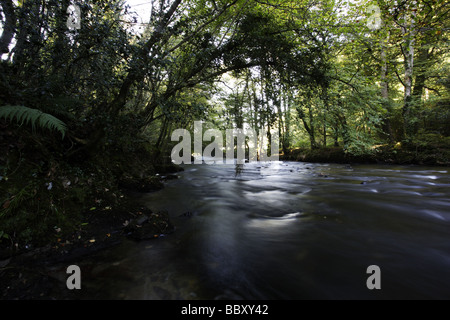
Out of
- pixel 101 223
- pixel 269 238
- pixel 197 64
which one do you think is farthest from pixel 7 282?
A: pixel 197 64

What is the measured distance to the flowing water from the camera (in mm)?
1838

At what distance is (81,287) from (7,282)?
560 millimetres

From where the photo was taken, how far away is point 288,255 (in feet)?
8.15

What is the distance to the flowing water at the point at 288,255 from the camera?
6.03 ft

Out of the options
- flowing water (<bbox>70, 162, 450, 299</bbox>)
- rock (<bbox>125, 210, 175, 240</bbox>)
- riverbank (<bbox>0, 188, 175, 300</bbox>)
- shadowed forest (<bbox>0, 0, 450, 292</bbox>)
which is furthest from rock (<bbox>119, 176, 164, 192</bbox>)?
rock (<bbox>125, 210, 175, 240</bbox>)

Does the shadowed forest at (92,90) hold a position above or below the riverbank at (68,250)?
above

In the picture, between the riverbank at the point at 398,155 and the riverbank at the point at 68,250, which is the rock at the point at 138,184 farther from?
the riverbank at the point at 398,155

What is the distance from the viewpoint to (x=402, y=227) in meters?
3.15

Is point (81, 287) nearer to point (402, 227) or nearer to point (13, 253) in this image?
point (13, 253)

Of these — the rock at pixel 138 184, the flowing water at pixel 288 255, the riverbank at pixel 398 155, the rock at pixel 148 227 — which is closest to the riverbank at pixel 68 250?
the rock at pixel 148 227

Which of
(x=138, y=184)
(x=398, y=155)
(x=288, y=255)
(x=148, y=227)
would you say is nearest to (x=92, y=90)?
(x=138, y=184)
